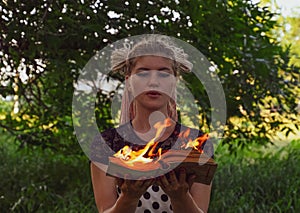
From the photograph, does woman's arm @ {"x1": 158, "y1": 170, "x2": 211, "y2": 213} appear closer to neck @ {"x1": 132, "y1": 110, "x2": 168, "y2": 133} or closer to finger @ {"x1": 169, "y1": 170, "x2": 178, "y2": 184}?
finger @ {"x1": 169, "y1": 170, "x2": 178, "y2": 184}

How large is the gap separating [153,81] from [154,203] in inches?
18.1

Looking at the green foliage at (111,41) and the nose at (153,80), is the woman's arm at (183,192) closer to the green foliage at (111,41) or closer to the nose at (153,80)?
the nose at (153,80)

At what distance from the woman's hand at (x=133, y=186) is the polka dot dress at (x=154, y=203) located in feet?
1.07

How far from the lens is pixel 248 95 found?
13.5ft

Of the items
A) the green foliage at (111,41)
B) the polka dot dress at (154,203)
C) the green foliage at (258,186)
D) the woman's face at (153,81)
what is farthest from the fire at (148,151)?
the green foliage at (258,186)

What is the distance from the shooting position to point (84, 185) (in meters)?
4.85

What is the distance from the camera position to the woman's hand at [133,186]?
155 centimetres

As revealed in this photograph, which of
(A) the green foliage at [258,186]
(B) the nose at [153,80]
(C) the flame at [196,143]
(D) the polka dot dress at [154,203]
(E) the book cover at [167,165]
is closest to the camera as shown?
(E) the book cover at [167,165]

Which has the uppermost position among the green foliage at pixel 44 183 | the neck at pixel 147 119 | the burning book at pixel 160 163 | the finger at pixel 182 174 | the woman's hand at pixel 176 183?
the neck at pixel 147 119

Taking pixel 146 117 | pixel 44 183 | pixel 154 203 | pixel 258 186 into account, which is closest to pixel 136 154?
pixel 146 117

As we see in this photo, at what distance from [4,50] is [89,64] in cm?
56

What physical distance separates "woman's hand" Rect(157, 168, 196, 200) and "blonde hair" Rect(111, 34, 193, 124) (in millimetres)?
366

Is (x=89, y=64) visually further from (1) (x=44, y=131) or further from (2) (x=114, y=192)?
(2) (x=114, y=192)

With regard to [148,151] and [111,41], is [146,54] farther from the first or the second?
[111,41]
